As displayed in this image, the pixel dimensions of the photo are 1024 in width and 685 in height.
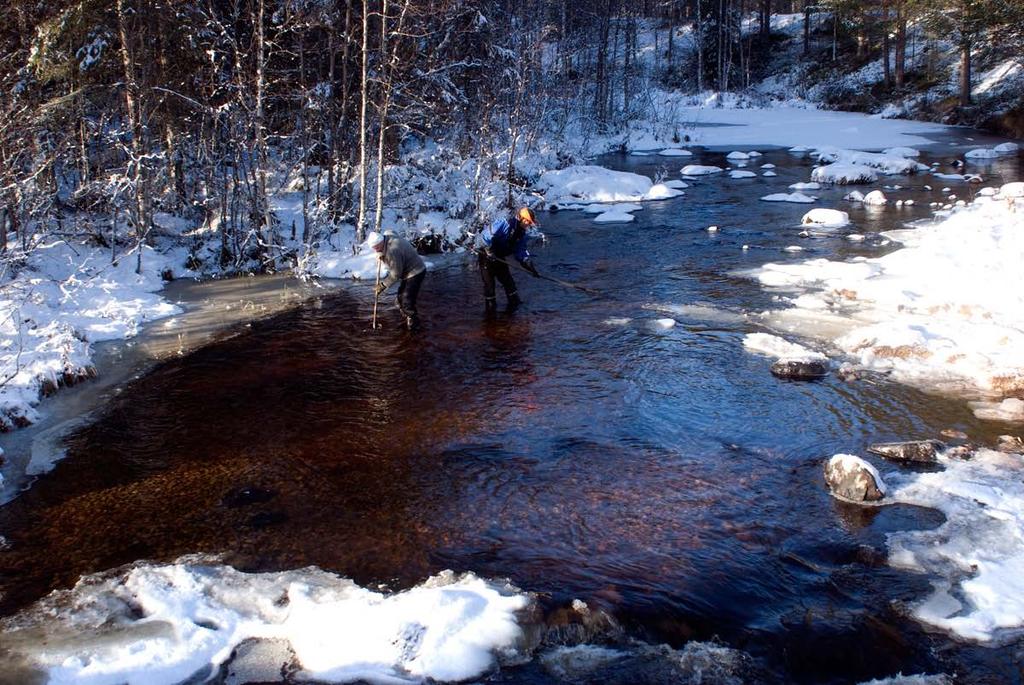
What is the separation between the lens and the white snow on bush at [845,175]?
24656 mm

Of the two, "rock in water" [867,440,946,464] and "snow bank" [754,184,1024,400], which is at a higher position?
"snow bank" [754,184,1024,400]

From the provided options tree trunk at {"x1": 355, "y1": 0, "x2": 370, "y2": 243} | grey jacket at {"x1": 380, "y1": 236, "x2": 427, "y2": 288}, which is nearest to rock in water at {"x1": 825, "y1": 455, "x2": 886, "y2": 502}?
grey jacket at {"x1": 380, "y1": 236, "x2": 427, "y2": 288}

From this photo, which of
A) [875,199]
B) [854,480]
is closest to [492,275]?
[854,480]

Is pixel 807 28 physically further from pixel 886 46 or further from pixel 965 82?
pixel 965 82

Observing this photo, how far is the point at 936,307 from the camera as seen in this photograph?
37.5ft

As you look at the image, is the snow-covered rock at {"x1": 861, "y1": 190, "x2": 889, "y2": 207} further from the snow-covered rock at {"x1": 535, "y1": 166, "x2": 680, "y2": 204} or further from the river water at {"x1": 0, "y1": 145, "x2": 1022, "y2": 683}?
the river water at {"x1": 0, "y1": 145, "x2": 1022, "y2": 683}

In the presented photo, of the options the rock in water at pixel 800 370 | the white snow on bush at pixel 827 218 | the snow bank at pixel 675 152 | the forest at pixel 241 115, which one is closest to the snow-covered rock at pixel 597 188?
the forest at pixel 241 115

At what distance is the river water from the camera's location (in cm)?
572

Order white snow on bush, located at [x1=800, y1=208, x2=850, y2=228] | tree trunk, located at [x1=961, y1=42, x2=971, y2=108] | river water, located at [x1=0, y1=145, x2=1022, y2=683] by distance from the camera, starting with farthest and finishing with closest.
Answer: tree trunk, located at [x1=961, y1=42, x2=971, y2=108], white snow on bush, located at [x1=800, y1=208, x2=850, y2=228], river water, located at [x1=0, y1=145, x2=1022, y2=683]

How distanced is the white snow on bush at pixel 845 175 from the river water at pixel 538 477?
13951mm

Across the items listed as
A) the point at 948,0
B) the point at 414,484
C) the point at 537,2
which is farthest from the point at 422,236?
the point at 948,0

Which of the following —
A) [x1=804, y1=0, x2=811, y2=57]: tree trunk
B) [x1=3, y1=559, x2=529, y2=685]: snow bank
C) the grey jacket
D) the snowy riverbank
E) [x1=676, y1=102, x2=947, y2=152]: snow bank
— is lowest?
[x1=3, y1=559, x2=529, y2=685]: snow bank

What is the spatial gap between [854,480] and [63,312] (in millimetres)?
10970

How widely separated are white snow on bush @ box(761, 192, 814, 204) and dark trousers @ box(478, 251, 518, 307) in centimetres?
1202
